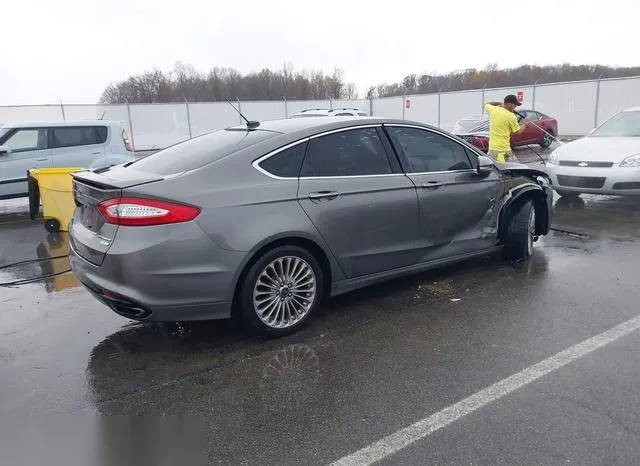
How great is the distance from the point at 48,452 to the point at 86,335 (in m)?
1.52

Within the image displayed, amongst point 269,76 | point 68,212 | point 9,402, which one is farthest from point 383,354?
point 269,76

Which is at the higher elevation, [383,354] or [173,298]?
[173,298]

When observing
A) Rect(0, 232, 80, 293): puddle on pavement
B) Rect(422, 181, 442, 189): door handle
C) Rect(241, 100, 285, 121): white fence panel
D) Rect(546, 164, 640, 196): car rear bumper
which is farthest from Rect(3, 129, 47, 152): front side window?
Rect(241, 100, 285, 121): white fence panel

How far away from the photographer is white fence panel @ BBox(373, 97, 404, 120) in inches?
1163

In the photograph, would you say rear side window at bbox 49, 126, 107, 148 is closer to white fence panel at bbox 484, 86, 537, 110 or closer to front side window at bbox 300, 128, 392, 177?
front side window at bbox 300, 128, 392, 177

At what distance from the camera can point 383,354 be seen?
3.73m

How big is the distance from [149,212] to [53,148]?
761 centimetres

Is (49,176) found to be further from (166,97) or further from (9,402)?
(166,97)

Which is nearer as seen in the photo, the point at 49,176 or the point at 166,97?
the point at 49,176

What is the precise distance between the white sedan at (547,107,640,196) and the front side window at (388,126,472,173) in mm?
3962

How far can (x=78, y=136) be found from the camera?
1005cm

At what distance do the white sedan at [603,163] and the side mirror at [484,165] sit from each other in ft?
12.2

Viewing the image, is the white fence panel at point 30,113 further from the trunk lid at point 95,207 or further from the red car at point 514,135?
the trunk lid at point 95,207

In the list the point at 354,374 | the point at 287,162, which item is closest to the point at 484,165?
the point at 287,162
